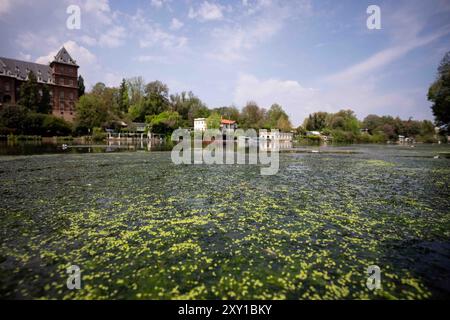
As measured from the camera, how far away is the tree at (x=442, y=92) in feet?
154

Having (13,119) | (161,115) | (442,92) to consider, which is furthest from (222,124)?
(442,92)

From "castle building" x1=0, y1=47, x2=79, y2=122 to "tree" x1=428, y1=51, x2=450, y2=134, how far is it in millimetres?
96265

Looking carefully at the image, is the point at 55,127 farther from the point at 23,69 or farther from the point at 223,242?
the point at 223,242

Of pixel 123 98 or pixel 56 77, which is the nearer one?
pixel 56 77

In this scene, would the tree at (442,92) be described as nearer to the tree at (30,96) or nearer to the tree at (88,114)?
the tree at (88,114)

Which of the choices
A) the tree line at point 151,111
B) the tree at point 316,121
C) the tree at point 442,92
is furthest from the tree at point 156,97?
the tree at point 442,92

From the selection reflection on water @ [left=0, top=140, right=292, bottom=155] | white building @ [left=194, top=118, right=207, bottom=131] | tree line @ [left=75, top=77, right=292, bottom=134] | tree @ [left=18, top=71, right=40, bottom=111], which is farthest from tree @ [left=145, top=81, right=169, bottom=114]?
reflection on water @ [left=0, top=140, right=292, bottom=155]

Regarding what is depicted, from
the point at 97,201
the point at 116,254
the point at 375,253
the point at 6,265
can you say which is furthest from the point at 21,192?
the point at 375,253

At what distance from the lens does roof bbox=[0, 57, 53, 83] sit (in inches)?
3178

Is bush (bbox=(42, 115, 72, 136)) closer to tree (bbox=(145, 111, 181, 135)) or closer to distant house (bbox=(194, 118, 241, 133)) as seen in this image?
tree (bbox=(145, 111, 181, 135))

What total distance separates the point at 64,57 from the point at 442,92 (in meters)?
104

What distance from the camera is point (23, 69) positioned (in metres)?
84.7

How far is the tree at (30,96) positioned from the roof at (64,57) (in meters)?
20.2

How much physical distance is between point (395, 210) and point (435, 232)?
1.97m
